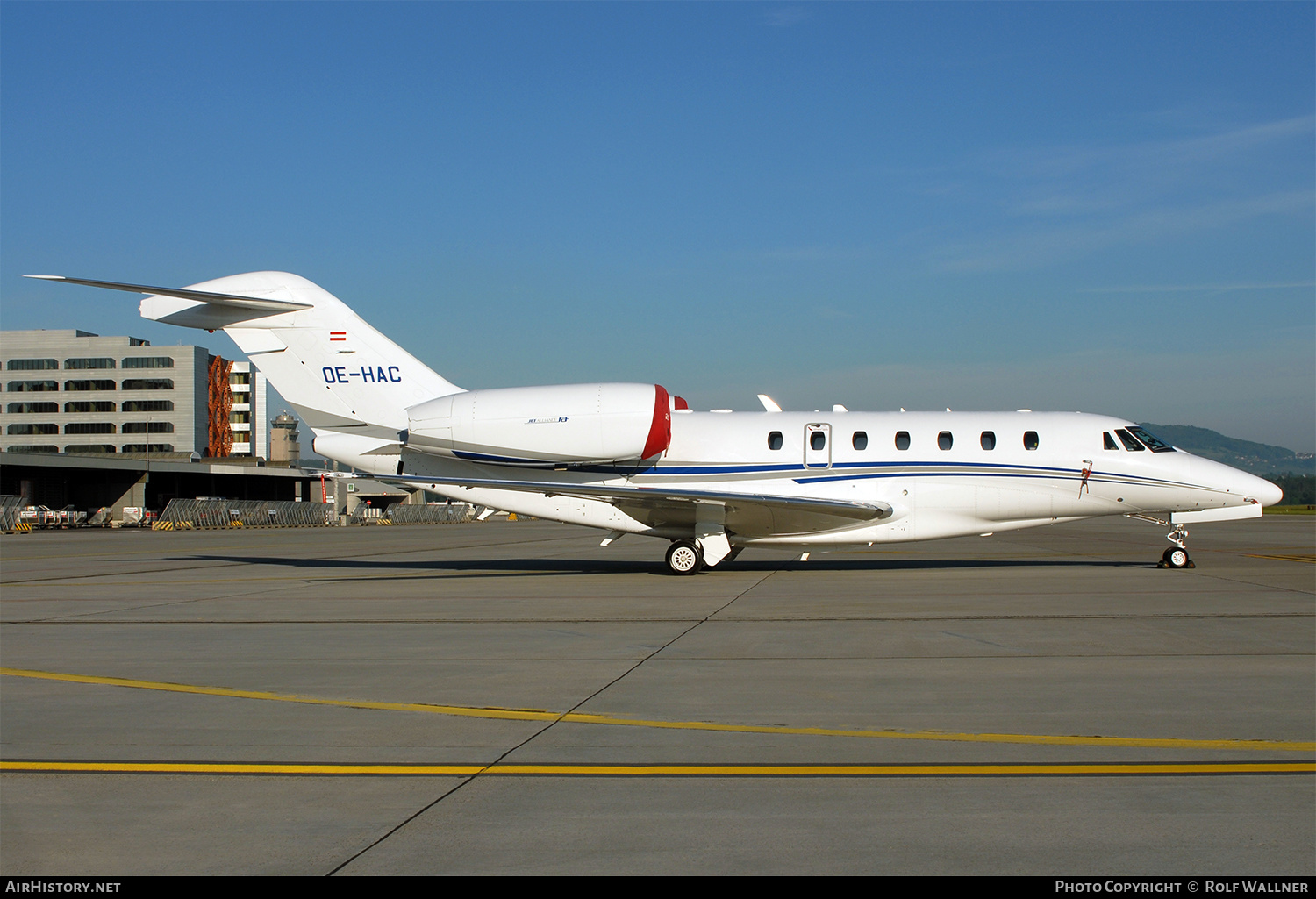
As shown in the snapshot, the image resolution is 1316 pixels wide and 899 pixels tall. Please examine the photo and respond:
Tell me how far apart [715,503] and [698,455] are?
1.53m

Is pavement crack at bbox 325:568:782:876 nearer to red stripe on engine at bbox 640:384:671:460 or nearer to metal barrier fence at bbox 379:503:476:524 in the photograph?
red stripe on engine at bbox 640:384:671:460

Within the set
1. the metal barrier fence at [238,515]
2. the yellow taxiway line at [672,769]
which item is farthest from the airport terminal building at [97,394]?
the yellow taxiway line at [672,769]

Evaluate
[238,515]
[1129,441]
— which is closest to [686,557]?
[1129,441]

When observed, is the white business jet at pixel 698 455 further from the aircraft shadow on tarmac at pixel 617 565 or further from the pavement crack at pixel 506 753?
the pavement crack at pixel 506 753

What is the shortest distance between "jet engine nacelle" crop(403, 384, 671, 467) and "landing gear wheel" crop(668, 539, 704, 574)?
184 cm

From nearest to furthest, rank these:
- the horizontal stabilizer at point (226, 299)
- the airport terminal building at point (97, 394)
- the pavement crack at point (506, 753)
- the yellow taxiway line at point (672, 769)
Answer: the pavement crack at point (506, 753)
the yellow taxiway line at point (672, 769)
the horizontal stabilizer at point (226, 299)
the airport terminal building at point (97, 394)

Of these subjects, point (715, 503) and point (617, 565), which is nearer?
point (715, 503)

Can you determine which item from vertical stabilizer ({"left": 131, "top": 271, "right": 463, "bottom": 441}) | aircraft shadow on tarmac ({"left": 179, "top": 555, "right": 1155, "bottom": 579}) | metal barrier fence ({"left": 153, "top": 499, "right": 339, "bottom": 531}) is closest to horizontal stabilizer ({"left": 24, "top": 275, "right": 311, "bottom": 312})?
vertical stabilizer ({"left": 131, "top": 271, "right": 463, "bottom": 441})

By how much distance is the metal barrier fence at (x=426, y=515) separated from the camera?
67.8 metres

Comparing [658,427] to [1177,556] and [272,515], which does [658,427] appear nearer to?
[1177,556]

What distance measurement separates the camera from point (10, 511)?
51.0 meters

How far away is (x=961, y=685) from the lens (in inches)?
307

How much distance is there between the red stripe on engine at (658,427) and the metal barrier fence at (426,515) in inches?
1824
